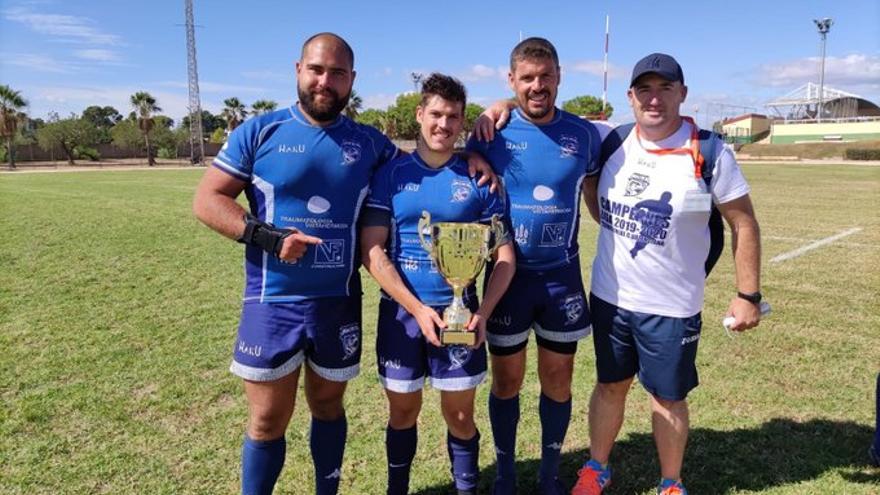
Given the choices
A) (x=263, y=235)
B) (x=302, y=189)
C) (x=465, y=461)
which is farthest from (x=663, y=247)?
(x=263, y=235)

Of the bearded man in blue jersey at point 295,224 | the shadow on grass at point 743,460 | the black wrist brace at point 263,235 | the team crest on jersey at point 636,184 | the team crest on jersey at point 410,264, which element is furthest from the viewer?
the shadow on grass at point 743,460

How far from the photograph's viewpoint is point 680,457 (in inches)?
121

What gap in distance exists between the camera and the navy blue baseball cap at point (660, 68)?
8.99 feet

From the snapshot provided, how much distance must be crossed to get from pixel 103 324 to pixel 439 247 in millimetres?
4897

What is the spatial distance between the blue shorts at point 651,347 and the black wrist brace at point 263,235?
1.61 m

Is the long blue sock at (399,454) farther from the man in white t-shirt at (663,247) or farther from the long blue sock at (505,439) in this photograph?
the man in white t-shirt at (663,247)

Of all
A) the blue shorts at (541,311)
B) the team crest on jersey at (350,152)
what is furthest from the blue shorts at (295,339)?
the blue shorts at (541,311)

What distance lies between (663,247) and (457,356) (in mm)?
1082

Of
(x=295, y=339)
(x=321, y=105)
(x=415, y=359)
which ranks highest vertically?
(x=321, y=105)

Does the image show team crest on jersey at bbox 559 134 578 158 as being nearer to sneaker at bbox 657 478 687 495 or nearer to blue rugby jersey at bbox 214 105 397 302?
blue rugby jersey at bbox 214 105 397 302

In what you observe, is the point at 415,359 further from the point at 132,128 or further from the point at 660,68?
the point at 132,128

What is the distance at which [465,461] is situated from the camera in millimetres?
2932

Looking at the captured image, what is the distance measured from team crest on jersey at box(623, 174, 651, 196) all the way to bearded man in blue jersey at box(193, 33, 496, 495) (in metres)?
1.18

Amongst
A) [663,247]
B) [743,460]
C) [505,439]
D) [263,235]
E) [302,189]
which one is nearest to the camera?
[263,235]
